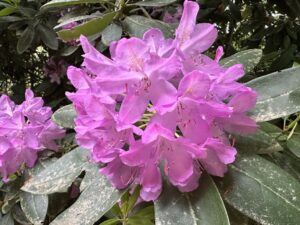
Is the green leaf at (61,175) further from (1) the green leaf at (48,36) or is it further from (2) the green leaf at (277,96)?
(1) the green leaf at (48,36)

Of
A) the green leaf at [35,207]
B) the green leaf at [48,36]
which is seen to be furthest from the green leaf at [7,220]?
the green leaf at [48,36]

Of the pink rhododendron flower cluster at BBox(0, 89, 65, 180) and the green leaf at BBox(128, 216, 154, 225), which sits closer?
the green leaf at BBox(128, 216, 154, 225)

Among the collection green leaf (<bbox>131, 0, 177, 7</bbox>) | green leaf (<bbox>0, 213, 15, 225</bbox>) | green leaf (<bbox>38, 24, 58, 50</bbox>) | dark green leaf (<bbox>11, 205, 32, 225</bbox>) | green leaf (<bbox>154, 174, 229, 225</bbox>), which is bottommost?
green leaf (<bbox>0, 213, 15, 225</bbox>)

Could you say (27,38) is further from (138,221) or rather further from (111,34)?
(138,221)

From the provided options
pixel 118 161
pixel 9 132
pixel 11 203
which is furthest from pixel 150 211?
pixel 11 203

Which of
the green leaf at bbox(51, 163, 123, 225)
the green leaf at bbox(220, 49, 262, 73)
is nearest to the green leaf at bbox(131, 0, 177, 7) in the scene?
the green leaf at bbox(220, 49, 262, 73)

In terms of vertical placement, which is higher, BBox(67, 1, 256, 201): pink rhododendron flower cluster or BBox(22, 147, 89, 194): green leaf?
BBox(67, 1, 256, 201): pink rhododendron flower cluster

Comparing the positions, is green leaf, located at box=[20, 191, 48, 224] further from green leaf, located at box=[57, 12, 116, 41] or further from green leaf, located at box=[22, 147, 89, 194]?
green leaf, located at box=[57, 12, 116, 41]
